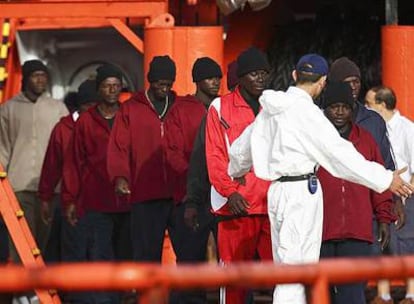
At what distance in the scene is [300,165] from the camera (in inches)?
385

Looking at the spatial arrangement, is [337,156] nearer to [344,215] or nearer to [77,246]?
[344,215]

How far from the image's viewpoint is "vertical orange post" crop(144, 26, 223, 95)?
14883mm

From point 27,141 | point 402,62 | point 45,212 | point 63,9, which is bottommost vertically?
point 45,212

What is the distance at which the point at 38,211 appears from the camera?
14797mm

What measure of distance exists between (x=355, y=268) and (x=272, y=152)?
3206 millimetres

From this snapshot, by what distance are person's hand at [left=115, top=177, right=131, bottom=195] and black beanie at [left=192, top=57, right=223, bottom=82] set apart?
1.10 meters

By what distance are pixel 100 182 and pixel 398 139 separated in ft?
8.26

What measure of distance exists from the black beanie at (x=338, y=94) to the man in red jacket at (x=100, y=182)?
255 cm

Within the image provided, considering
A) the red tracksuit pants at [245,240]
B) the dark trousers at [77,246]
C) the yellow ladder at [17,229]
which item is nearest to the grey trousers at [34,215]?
the dark trousers at [77,246]

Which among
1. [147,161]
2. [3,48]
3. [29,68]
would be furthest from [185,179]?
[3,48]

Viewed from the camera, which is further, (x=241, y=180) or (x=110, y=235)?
(x=110, y=235)

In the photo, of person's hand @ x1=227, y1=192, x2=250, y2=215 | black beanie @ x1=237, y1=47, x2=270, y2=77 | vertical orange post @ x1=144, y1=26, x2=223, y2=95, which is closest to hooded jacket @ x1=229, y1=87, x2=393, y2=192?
person's hand @ x1=227, y1=192, x2=250, y2=215

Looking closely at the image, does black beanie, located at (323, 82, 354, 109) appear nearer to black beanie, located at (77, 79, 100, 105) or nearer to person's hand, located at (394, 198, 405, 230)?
person's hand, located at (394, 198, 405, 230)

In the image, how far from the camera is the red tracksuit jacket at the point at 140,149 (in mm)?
12258
